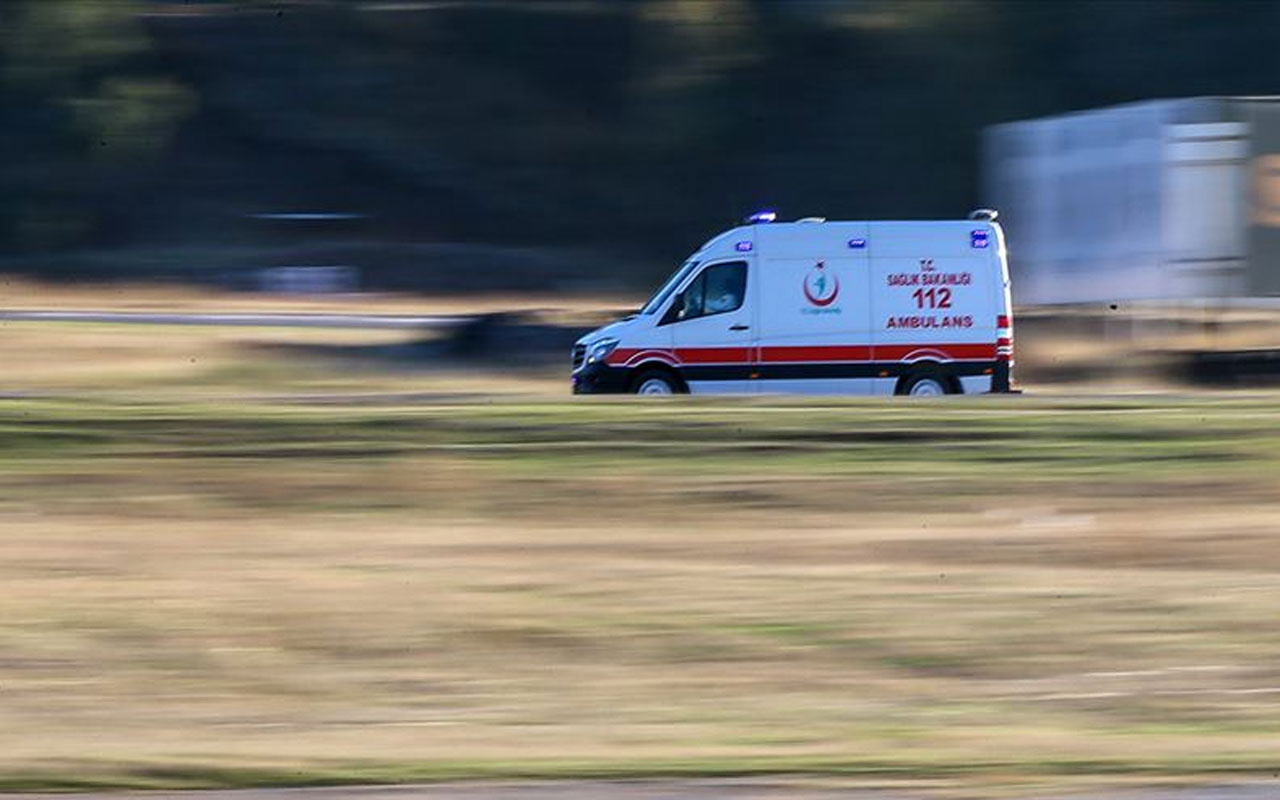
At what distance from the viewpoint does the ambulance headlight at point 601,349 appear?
21.2m

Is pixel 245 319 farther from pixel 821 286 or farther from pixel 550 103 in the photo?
pixel 550 103

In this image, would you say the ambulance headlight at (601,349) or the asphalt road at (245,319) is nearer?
the ambulance headlight at (601,349)

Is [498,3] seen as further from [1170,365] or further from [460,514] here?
[460,514]

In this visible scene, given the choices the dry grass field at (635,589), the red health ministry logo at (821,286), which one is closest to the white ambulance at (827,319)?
the red health ministry logo at (821,286)

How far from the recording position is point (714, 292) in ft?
69.5

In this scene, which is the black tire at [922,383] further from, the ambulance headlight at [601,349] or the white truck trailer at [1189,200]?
the white truck trailer at [1189,200]

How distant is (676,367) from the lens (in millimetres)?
21156

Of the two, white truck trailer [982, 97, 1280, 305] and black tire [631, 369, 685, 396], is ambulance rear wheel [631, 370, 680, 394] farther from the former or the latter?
white truck trailer [982, 97, 1280, 305]

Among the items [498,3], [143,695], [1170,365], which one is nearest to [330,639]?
[143,695]

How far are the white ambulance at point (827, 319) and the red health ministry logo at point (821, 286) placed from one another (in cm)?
1

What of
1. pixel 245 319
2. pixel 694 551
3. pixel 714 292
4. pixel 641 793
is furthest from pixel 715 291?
pixel 245 319

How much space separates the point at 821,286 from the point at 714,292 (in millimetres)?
1135

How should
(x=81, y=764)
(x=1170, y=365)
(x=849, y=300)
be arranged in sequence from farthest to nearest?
1. (x=1170, y=365)
2. (x=849, y=300)
3. (x=81, y=764)

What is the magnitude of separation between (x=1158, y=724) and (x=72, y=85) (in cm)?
5738
